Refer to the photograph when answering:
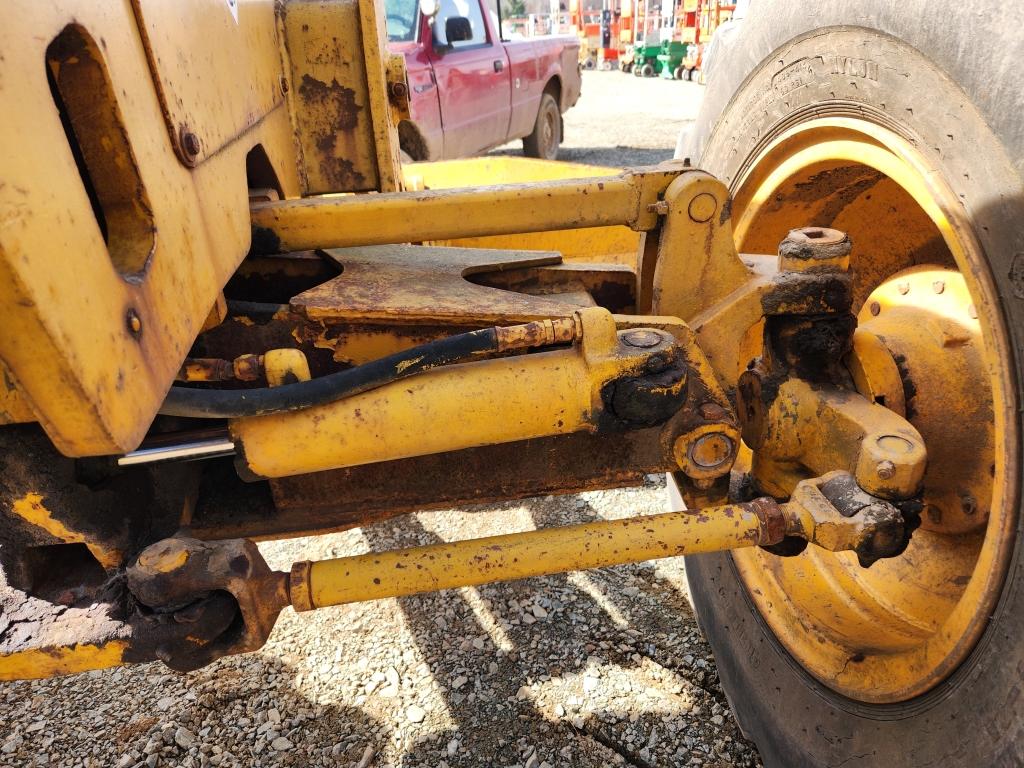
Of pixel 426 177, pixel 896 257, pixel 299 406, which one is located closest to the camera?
pixel 299 406

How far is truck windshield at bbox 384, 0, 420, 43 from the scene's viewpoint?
5.77m

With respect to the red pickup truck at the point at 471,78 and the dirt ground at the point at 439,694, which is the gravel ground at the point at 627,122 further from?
the dirt ground at the point at 439,694

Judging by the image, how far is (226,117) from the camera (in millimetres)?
1312

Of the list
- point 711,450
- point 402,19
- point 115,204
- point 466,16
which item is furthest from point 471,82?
point 115,204

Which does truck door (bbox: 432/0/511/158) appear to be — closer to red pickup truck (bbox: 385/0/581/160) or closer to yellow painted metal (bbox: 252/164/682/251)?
red pickup truck (bbox: 385/0/581/160)

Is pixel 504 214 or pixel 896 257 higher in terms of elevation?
pixel 504 214

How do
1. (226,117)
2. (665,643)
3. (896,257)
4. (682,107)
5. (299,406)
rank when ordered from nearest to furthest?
(299,406) < (226,117) < (896,257) < (665,643) < (682,107)

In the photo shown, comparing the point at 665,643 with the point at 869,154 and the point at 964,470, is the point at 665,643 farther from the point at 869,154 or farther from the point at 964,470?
the point at 869,154

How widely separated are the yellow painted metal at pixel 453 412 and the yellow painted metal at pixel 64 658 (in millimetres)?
352

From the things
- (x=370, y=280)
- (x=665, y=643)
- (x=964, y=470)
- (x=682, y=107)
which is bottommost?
(x=682, y=107)

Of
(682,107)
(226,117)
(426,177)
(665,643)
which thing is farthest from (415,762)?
(682,107)

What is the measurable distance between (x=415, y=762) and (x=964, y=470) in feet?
4.87

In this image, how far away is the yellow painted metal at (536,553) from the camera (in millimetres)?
1225

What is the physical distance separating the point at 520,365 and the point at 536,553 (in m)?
0.33
